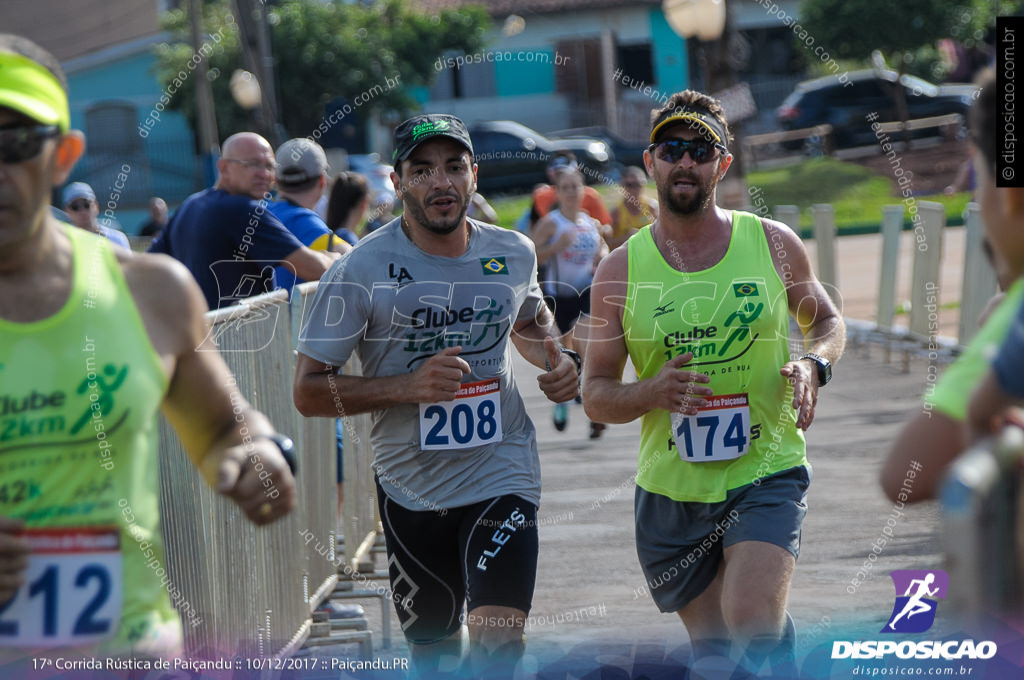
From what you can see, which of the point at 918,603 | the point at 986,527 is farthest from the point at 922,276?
the point at 986,527

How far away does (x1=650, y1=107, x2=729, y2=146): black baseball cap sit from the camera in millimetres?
4883

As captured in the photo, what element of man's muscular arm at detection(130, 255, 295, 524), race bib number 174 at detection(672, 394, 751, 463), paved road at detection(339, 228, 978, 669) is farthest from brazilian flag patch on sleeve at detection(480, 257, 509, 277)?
man's muscular arm at detection(130, 255, 295, 524)

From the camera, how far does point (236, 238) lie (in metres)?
6.84

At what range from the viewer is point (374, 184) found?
2720 cm

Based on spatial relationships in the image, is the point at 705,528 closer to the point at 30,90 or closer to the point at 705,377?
the point at 705,377

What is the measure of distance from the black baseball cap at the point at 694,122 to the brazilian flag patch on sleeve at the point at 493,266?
66 centimetres

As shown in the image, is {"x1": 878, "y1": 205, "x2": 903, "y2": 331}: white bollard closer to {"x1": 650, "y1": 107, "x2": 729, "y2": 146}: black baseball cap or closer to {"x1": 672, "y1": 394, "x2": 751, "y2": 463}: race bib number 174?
{"x1": 650, "y1": 107, "x2": 729, "y2": 146}: black baseball cap

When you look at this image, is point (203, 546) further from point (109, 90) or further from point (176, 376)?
point (109, 90)

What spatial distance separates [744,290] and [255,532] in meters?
2.03

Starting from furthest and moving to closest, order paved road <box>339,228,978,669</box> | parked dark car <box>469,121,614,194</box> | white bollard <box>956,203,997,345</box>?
parked dark car <box>469,121,614,194</box>, white bollard <box>956,203,997,345</box>, paved road <box>339,228,978,669</box>

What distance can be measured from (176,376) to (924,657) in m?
1.70

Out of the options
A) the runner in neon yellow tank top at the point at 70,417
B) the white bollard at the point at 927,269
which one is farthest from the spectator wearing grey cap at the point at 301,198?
the white bollard at the point at 927,269

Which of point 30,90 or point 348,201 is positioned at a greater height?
point 30,90

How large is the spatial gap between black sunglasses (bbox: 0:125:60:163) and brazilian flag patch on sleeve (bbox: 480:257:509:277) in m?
2.30
